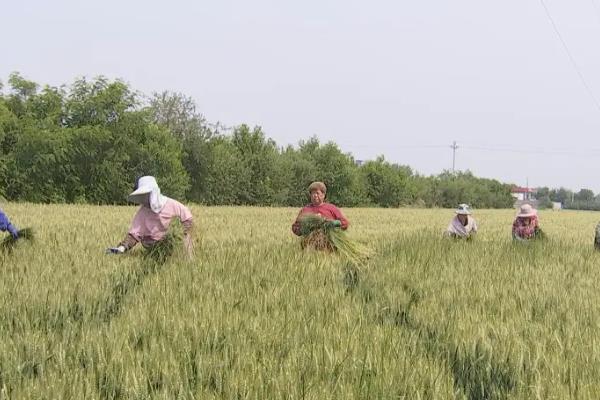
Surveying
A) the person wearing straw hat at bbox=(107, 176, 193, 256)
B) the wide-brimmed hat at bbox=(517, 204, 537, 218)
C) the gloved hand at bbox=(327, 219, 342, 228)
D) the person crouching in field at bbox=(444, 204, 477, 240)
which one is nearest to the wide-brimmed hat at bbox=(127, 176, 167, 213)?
the person wearing straw hat at bbox=(107, 176, 193, 256)

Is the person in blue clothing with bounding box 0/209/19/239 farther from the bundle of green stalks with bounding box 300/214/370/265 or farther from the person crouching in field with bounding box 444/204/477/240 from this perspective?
the person crouching in field with bounding box 444/204/477/240

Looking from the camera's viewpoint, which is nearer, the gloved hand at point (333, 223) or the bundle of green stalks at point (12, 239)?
the bundle of green stalks at point (12, 239)

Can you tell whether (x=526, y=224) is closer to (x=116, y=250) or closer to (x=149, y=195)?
(x=149, y=195)

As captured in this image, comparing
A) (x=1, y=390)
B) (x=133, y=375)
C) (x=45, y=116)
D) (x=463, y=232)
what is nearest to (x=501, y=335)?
(x=133, y=375)

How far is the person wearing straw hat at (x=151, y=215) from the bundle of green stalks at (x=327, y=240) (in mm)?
1250

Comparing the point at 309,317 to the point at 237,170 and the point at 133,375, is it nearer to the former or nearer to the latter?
the point at 133,375

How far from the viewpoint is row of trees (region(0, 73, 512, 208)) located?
3070 cm

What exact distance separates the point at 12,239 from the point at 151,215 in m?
1.30

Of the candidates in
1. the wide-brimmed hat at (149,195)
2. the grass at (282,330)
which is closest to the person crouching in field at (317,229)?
the grass at (282,330)

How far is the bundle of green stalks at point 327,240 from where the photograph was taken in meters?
5.71

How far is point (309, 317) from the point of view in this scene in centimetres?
293

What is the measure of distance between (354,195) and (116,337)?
48.8m

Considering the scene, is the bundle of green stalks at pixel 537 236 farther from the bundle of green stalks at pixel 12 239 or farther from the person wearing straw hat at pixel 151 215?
the bundle of green stalks at pixel 12 239

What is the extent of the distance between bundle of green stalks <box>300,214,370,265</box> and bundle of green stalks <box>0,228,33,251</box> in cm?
267
